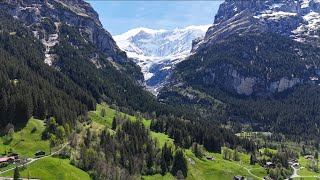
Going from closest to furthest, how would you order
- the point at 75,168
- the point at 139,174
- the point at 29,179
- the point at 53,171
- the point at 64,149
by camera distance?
1. the point at 29,179
2. the point at 53,171
3. the point at 75,168
4. the point at 64,149
5. the point at 139,174

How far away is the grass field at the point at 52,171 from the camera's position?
512ft

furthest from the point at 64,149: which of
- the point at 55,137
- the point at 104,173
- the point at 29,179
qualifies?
the point at 29,179

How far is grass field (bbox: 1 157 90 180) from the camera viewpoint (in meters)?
156

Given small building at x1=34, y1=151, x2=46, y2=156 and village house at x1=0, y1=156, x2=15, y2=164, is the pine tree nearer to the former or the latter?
village house at x1=0, y1=156, x2=15, y2=164

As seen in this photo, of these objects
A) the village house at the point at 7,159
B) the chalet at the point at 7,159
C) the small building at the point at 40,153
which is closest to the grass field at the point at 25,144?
the small building at the point at 40,153

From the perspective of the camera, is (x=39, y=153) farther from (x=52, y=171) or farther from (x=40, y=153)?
(x=52, y=171)

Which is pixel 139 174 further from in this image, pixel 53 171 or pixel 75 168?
pixel 53 171

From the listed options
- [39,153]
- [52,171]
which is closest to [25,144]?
[39,153]

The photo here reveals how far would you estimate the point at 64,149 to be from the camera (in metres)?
186

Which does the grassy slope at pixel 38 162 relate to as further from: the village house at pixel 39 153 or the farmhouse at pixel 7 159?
the farmhouse at pixel 7 159

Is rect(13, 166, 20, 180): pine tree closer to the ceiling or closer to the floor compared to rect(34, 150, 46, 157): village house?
closer to the floor

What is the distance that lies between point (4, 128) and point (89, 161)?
152 feet

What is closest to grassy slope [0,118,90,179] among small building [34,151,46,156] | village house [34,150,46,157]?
village house [34,150,46,157]

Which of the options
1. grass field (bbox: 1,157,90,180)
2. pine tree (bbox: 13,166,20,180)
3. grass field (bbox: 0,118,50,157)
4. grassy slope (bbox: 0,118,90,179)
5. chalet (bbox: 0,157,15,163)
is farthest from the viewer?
grass field (bbox: 0,118,50,157)
